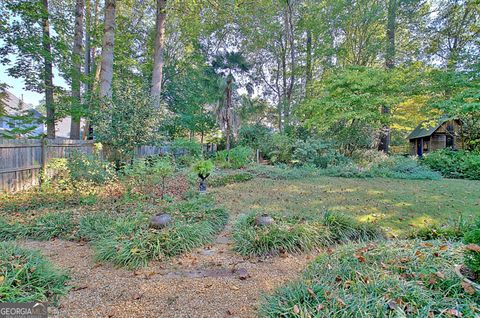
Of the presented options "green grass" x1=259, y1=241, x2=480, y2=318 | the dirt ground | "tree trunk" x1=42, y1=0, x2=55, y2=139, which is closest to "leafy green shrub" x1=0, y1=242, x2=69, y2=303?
the dirt ground

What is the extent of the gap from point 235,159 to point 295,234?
9251mm

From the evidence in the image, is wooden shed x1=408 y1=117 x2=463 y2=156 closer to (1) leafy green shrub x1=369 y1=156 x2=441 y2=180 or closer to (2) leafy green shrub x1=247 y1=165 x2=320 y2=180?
(1) leafy green shrub x1=369 y1=156 x2=441 y2=180

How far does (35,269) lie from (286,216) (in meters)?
3.35

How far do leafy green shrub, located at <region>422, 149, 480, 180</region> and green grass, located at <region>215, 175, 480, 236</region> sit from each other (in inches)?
83.9

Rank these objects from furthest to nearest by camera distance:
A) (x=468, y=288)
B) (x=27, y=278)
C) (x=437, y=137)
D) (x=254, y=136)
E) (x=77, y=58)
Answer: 1. (x=437, y=137)
2. (x=254, y=136)
3. (x=77, y=58)
4. (x=27, y=278)
5. (x=468, y=288)

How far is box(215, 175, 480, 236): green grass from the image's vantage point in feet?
15.1

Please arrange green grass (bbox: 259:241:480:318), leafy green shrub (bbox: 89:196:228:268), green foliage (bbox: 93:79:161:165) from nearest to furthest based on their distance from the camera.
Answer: green grass (bbox: 259:241:480:318), leafy green shrub (bbox: 89:196:228:268), green foliage (bbox: 93:79:161:165)

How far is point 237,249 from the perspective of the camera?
3.34 metres

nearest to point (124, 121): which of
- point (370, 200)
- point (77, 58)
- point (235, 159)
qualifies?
point (77, 58)

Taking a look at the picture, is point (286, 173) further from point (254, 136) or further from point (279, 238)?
point (254, 136)

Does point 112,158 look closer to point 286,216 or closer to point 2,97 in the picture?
point 2,97

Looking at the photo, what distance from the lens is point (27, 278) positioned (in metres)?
2.23

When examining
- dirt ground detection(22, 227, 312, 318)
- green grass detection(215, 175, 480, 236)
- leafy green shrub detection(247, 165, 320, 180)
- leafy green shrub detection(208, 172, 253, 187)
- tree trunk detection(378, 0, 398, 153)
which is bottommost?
dirt ground detection(22, 227, 312, 318)

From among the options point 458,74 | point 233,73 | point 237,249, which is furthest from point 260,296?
point 233,73
